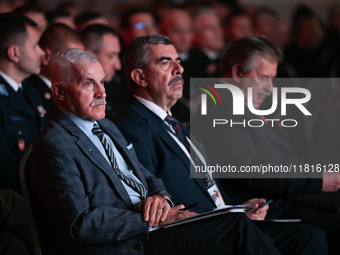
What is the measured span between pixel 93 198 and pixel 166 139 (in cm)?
58

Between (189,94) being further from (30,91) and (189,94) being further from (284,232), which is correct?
(284,232)

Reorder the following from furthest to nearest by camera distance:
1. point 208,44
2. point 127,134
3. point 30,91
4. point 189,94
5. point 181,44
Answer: point 208,44, point 181,44, point 189,94, point 30,91, point 127,134

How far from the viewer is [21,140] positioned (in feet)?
8.34

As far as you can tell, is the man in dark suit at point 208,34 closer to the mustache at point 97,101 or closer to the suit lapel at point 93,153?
the mustache at point 97,101

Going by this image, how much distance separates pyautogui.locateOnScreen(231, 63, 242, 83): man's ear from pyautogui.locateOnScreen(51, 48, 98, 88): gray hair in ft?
3.93

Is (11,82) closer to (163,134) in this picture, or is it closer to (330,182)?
(163,134)

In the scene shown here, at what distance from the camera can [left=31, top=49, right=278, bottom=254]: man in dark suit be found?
5.10ft

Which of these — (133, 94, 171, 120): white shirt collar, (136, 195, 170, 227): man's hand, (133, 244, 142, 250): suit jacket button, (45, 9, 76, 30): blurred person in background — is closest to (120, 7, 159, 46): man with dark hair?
(45, 9, 76, 30): blurred person in background

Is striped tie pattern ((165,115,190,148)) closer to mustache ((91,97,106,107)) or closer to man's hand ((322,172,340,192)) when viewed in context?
mustache ((91,97,106,107))

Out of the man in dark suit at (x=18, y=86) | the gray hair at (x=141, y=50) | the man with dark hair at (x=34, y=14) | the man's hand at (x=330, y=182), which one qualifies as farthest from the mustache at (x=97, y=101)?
the man with dark hair at (x=34, y=14)

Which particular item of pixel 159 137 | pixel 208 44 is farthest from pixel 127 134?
pixel 208 44

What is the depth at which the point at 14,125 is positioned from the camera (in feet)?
8.30

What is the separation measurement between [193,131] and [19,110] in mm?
1037

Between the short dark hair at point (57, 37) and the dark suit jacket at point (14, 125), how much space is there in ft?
1.51
